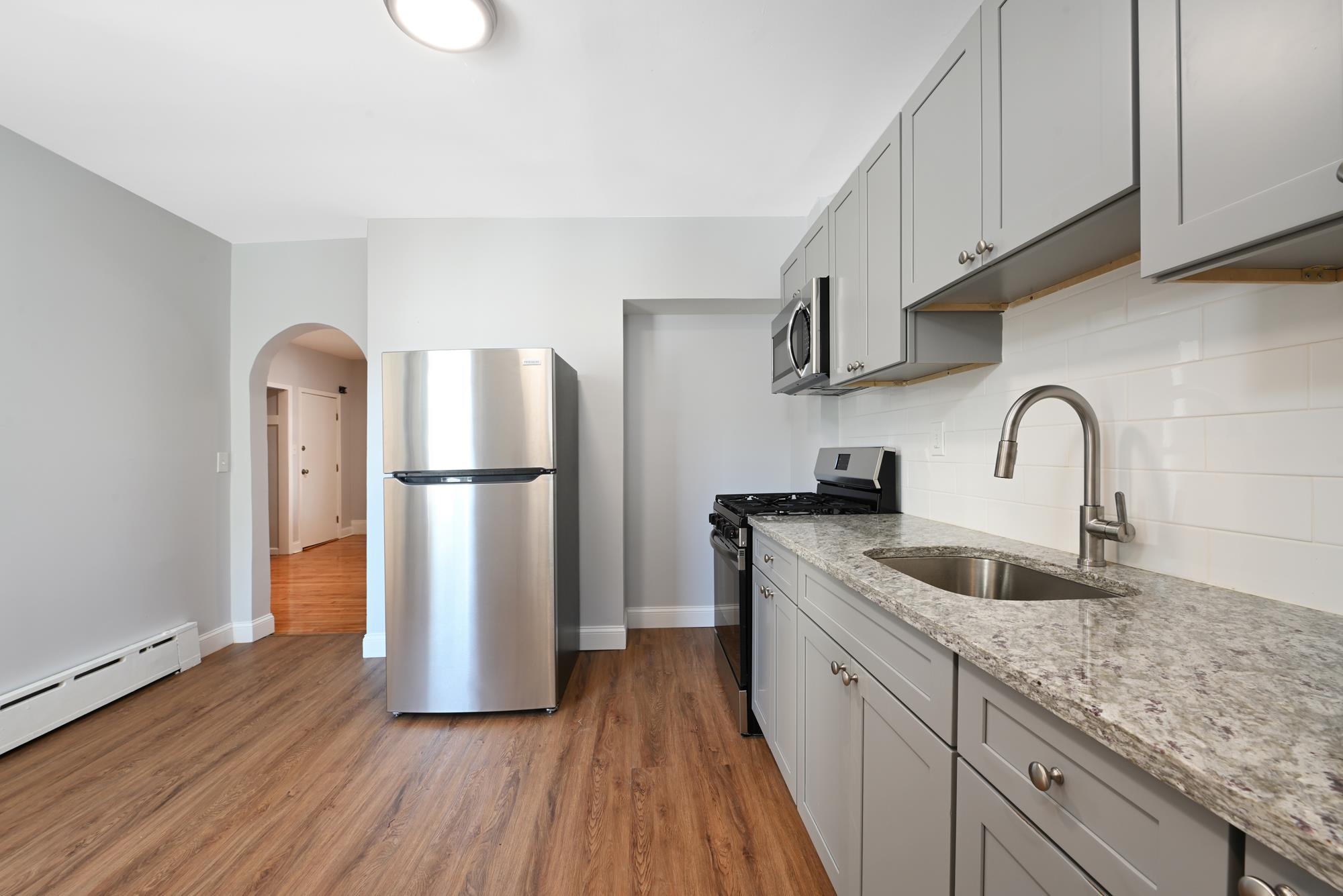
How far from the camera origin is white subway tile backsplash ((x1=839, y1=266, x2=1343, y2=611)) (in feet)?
2.73

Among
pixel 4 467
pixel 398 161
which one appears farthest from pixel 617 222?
pixel 4 467

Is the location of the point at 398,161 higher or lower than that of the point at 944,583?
higher

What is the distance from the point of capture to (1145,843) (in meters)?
0.50

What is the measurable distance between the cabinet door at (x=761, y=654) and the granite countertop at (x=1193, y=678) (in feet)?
2.69

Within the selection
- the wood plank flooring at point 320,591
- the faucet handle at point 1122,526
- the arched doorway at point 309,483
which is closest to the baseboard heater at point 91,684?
the arched doorway at point 309,483

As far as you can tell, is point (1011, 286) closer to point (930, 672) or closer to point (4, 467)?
point (930, 672)

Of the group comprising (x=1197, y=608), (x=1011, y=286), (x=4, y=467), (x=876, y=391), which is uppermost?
(x=1011, y=286)

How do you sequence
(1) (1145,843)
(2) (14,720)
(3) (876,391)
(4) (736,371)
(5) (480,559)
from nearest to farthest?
1. (1) (1145,843)
2. (2) (14,720)
3. (5) (480,559)
4. (3) (876,391)
5. (4) (736,371)

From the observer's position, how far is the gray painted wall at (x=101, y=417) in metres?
2.09

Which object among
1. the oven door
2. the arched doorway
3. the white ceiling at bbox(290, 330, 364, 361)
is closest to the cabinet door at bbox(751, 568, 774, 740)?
the oven door

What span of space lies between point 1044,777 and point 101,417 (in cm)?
370

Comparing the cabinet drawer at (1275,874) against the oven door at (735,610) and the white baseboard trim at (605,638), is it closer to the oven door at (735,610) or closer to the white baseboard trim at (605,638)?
the oven door at (735,610)

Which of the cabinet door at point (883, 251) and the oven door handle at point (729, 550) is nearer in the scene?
the cabinet door at point (883, 251)

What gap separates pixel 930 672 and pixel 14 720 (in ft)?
10.9
